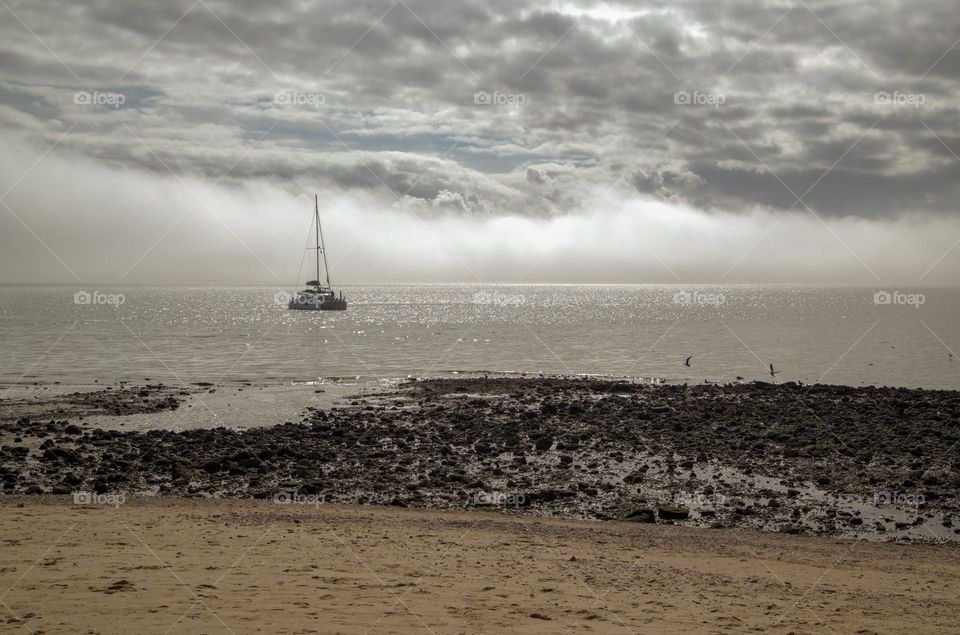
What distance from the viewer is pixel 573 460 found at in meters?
23.1

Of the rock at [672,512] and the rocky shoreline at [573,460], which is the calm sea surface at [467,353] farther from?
the rock at [672,512]

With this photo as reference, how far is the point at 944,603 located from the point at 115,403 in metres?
33.2

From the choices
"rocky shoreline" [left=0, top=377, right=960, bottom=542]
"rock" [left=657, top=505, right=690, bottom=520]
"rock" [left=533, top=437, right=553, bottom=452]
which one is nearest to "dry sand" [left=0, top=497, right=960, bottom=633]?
"rock" [left=657, top=505, right=690, bottom=520]

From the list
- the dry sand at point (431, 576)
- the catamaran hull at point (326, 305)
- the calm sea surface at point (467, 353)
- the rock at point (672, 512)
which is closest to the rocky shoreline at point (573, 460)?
the rock at point (672, 512)

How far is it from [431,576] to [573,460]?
11778 millimetres

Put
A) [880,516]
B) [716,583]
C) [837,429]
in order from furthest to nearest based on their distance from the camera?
1. [837,429]
2. [880,516]
3. [716,583]

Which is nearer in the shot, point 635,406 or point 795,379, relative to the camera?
point 635,406

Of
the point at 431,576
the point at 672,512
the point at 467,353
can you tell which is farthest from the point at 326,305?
the point at 431,576

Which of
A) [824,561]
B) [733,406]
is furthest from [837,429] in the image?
[824,561]

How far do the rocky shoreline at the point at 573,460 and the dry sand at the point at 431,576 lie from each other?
1.99m

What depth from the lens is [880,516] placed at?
1753 centimetres

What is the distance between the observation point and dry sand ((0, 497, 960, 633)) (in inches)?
392

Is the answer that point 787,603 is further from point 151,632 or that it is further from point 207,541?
point 207,541

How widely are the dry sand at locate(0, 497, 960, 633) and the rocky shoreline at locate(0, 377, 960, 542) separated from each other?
1.99 m
